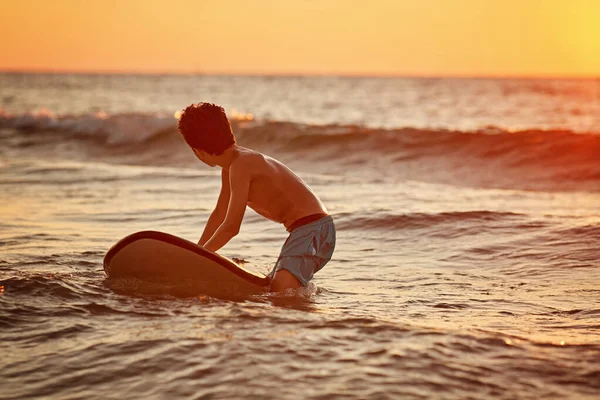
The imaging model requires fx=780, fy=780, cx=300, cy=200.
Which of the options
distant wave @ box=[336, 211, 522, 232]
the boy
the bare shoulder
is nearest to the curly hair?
the boy

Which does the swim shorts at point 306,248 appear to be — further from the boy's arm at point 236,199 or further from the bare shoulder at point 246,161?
the bare shoulder at point 246,161

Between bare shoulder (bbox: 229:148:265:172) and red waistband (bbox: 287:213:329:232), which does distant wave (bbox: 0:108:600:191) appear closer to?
red waistband (bbox: 287:213:329:232)

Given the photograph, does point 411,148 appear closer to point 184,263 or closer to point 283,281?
point 283,281

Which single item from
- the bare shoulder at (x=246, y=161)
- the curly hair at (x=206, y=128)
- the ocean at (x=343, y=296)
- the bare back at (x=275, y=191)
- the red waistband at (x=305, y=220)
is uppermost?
the curly hair at (x=206, y=128)

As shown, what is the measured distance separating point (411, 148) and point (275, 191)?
A: 39.9 ft

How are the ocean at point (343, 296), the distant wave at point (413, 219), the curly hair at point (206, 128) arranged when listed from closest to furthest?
the ocean at point (343, 296) < the curly hair at point (206, 128) < the distant wave at point (413, 219)

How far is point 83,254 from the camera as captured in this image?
7375 mm

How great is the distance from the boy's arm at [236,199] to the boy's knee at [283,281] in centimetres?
47

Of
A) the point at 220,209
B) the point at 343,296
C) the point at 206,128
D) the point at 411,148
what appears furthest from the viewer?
the point at 411,148

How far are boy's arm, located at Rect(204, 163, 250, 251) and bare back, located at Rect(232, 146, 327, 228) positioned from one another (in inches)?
1.7

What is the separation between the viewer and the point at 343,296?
6098 mm

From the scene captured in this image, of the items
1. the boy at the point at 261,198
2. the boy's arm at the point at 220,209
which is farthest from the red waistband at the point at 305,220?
the boy's arm at the point at 220,209

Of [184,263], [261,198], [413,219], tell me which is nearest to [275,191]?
[261,198]

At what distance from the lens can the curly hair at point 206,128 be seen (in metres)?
5.29
